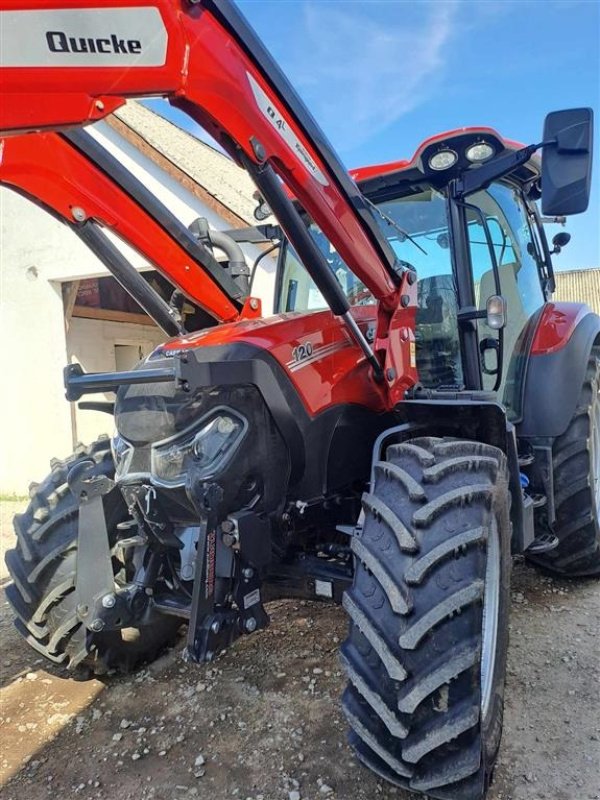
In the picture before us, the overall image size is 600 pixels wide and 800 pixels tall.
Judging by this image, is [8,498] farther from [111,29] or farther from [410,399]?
[111,29]

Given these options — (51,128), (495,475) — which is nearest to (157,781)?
(495,475)

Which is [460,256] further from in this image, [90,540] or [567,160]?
[90,540]

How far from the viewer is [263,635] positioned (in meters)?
3.42

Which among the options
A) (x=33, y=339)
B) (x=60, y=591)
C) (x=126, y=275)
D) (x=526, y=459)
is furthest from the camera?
(x=33, y=339)

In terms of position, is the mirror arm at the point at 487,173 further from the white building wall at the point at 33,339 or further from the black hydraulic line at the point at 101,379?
the white building wall at the point at 33,339

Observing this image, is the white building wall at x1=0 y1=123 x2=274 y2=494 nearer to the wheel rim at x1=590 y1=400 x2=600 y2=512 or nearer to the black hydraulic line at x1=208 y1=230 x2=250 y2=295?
the black hydraulic line at x1=208 y1=230 x2=250 y2=295

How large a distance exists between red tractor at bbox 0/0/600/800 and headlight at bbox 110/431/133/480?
A: 17 millimetres

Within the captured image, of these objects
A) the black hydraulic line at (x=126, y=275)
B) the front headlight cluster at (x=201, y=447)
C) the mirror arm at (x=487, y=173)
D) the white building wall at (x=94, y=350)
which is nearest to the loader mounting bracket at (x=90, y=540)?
the front headlight cluster at (x=201, y=447)

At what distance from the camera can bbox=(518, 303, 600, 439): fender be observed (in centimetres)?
325

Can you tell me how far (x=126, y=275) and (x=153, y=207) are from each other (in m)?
0.37

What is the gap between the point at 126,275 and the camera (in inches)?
120

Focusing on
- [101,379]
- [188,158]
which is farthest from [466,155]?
[188,158]

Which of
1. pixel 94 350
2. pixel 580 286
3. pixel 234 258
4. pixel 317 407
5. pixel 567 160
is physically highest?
pixel 580 286

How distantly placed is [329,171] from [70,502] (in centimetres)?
196
